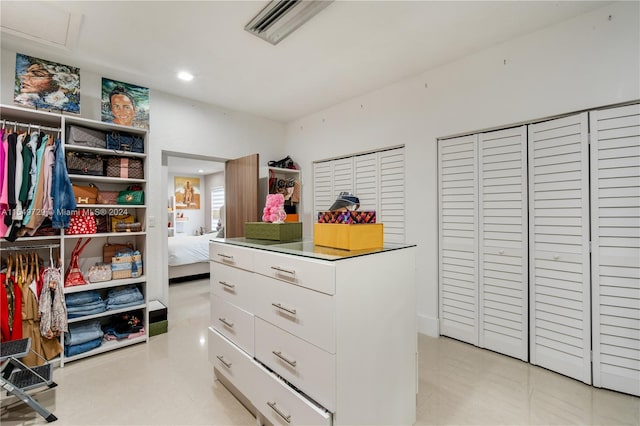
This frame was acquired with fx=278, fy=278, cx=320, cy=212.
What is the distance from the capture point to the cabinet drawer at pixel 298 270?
1215 mm

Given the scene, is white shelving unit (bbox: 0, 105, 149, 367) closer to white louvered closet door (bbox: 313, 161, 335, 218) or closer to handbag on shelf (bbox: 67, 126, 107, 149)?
handbag on shelf (bbox: 67, 126, 107, 149)

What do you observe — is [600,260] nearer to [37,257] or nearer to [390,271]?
[390,271]

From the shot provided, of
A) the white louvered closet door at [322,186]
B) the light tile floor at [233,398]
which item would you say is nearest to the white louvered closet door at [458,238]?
the light tile floor at [233,398]

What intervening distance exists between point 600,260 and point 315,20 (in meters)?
2.77

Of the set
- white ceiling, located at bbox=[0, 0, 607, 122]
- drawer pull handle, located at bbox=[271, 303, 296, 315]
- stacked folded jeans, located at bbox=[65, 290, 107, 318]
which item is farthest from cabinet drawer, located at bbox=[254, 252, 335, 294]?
stacked folded jeans, located at bbox=[65, 290, 107, 318]

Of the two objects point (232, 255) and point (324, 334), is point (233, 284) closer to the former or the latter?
point (232, 255)

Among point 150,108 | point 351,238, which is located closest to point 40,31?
point 150,108

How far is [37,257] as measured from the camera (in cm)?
239

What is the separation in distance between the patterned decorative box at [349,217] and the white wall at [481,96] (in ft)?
5.32

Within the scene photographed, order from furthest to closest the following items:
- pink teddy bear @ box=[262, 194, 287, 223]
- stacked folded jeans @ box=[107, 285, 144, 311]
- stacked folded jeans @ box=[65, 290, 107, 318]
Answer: stacked folded jeans @ box=[107, 285, 144, 311], stacked folded jeans @ box=[65, 290, 107, 318], pink teddy bear @ box=[262, 194, 287, 223]

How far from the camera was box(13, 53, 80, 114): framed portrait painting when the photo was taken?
2342 millimetres

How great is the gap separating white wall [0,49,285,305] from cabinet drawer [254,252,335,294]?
79.4 inches

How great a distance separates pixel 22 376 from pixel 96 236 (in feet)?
3.71

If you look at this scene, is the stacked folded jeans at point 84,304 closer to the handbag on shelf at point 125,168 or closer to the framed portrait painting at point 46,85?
the handbag on shelf at point 125,168
